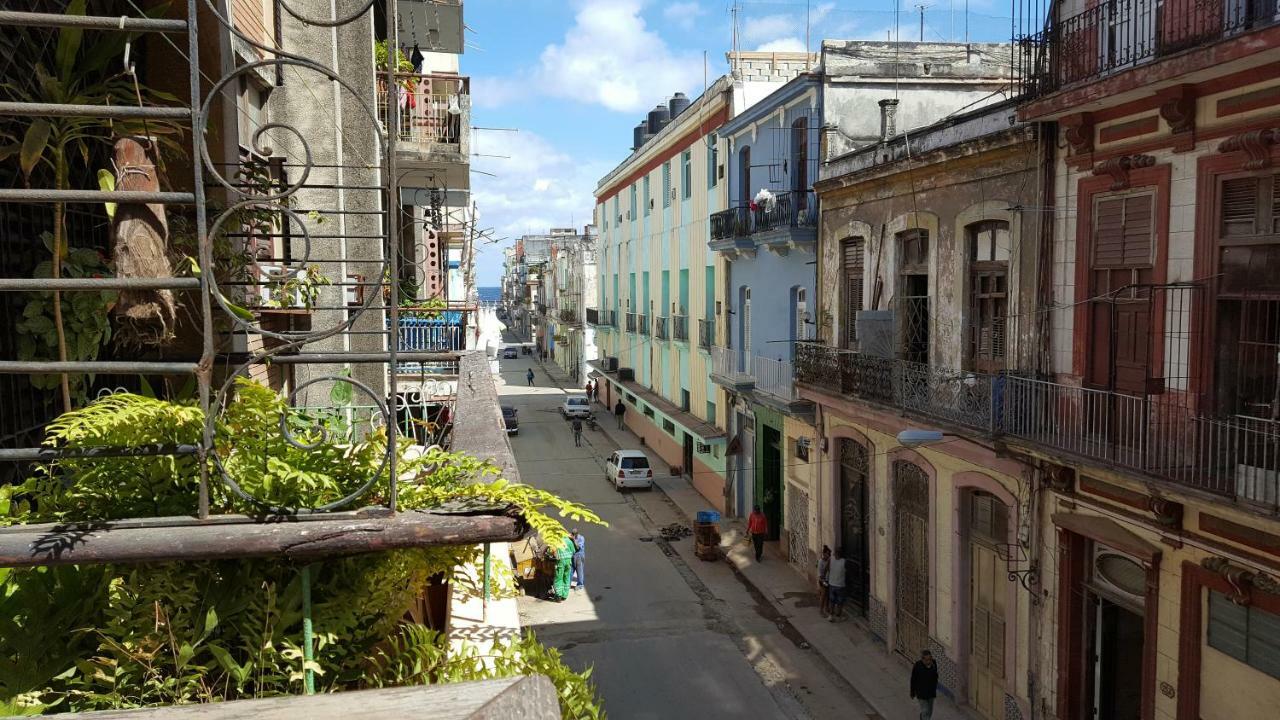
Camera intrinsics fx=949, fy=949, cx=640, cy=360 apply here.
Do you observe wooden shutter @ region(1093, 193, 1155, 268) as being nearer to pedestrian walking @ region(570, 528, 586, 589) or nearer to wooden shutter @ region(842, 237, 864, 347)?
wooden shutter @ region(842, 237, 864, 347)

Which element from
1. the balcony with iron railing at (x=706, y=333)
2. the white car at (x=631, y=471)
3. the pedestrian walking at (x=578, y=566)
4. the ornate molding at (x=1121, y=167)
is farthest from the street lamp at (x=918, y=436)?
the white car at (x=631, y=471)

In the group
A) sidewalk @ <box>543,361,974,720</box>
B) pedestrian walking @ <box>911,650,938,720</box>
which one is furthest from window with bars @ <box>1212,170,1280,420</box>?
sidewalk @ <box>543,361,974,720</box>

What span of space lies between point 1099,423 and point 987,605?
160 inches

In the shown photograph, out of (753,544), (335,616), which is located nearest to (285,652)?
(335,616)

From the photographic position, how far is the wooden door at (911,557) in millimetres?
15969

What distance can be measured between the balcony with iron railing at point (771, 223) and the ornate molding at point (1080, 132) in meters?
8.14

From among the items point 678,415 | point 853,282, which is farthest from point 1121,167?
point 678,415

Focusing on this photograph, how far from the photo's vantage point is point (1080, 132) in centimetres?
1203

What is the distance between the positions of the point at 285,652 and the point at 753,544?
20.8 meters

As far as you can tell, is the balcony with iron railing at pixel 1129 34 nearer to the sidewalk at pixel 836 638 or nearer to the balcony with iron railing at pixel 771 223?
the balcony with iron railing at pixel 771 223

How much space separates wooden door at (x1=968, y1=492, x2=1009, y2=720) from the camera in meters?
13.9

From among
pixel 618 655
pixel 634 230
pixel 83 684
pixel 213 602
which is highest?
pixel 634 230

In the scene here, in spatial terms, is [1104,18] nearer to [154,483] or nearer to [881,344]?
[881,344]

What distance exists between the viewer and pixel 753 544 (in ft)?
76.1
